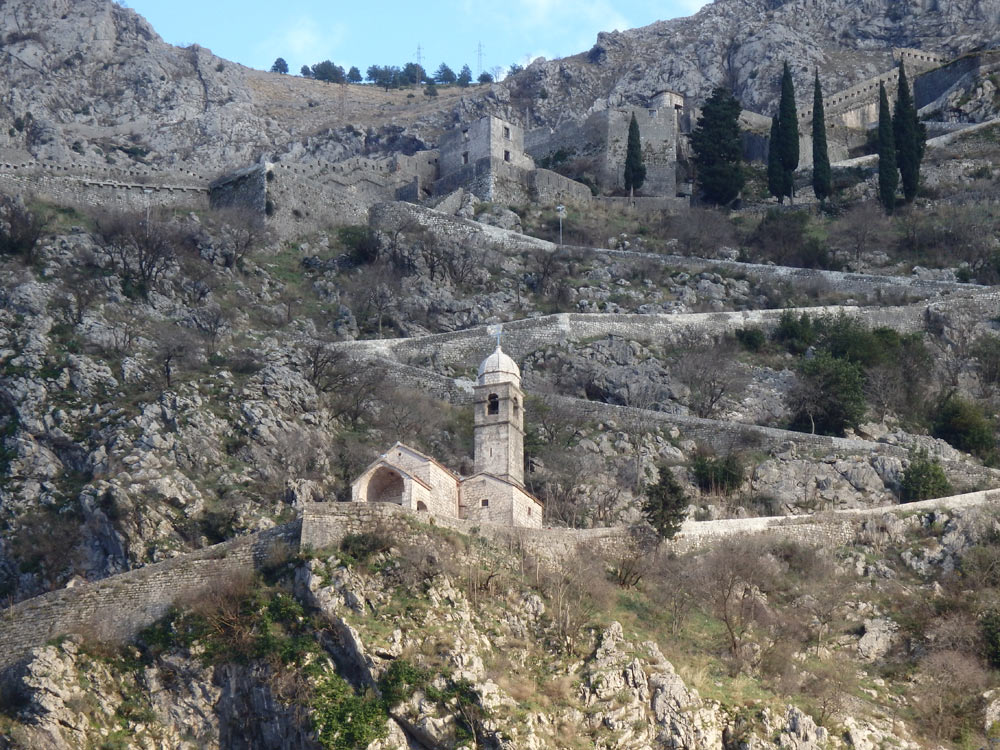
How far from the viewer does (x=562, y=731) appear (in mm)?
39156

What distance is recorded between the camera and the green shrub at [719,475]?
55.0 metres

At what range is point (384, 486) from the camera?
48.1 m

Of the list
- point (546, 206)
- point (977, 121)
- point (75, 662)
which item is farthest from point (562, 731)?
point (977, 121)

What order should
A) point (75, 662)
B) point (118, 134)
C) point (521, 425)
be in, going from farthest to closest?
point (118, 134) < point (521, 425) < point (75, 662)

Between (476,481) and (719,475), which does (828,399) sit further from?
(476,481)

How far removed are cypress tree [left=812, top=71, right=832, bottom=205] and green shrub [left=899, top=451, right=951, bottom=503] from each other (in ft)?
94.2

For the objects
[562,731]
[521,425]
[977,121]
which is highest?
[977,121]

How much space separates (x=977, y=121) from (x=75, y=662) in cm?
6354

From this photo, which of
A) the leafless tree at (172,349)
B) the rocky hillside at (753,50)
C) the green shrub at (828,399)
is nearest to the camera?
the leafless tree at (172,349)

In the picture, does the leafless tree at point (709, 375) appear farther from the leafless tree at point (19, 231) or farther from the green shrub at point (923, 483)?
the leafless tree at point (19, 231)

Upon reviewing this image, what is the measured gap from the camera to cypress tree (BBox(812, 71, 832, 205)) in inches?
3206

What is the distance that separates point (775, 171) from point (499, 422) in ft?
120

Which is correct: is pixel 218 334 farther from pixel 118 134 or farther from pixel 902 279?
pixel 118 134

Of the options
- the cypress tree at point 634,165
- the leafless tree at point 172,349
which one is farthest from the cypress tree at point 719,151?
the leafless tree at point 172,349
